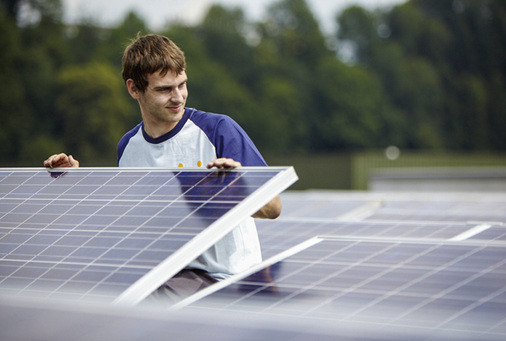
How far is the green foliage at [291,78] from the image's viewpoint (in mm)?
66438

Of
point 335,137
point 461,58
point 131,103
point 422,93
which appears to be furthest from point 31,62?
point 461,58

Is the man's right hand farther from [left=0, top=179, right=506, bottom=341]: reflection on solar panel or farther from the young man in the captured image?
[left=0, top=179, right=506, bottom=341]: reflection on solar panel

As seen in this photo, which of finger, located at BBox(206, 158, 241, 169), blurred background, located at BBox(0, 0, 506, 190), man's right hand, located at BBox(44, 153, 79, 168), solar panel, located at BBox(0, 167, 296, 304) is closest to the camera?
solar panel, located at BBox(0, 167, 296, 304)

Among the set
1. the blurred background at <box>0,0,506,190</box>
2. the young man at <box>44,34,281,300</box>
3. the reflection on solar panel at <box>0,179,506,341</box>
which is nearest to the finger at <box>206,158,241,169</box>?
the reflection on solar panel at <box>0,179,506,341</box>

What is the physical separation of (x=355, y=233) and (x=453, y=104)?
317 ft

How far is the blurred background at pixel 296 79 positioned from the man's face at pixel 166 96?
4443cm

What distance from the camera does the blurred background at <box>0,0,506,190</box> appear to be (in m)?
66.2

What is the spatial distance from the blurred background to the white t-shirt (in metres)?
44.2

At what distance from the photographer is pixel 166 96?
4.50 m

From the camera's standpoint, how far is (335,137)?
90438 mm

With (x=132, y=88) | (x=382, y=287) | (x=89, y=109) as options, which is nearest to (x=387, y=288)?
(x=382, y=287)

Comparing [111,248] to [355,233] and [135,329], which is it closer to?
[135,329]

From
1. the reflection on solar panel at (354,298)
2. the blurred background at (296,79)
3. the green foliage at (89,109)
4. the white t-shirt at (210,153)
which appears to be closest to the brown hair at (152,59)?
the white t-shirt at (210,153)

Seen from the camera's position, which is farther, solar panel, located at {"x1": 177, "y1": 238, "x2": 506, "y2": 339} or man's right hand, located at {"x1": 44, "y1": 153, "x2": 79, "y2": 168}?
man's right hand, located at {"x1": 44, "y1": 153, "x2": 79, "y2": 168}
